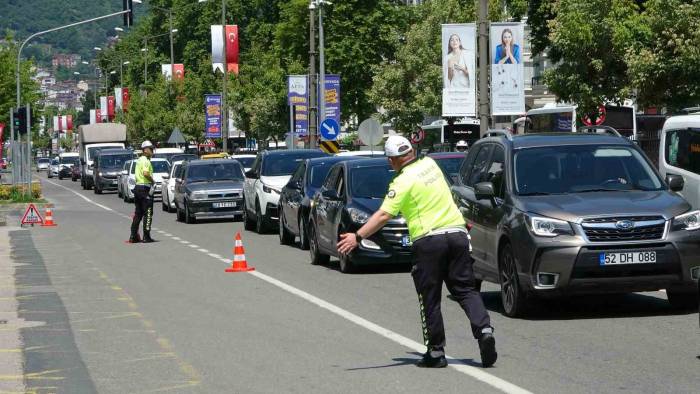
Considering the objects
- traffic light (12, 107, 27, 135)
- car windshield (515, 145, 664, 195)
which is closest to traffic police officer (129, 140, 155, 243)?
car windshield (515, 145, 664, 195)

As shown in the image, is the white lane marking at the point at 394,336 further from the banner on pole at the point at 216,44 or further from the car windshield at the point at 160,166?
the banner on pole at the point at 216,44

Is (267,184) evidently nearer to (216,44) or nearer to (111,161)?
(111,161)

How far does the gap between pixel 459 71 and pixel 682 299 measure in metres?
20.9

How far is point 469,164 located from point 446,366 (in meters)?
5.82

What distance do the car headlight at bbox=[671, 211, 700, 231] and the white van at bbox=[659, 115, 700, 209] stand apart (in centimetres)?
809

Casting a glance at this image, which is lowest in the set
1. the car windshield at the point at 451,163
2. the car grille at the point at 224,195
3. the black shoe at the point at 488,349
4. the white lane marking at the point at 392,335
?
the car grille at the point at 224,195

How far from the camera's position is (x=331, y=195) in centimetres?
2066

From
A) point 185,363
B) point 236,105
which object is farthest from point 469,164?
point 236,105

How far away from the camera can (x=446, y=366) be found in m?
10.7

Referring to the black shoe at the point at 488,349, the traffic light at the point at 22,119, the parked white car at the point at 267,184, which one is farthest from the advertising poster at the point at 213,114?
the black shoe at the point at 488,349

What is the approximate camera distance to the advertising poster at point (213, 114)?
71.5 meters

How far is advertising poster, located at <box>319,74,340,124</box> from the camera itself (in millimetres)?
51594

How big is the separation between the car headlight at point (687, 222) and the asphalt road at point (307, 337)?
0.82 m

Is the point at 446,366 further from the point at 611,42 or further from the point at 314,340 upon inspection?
the point at 611,42
